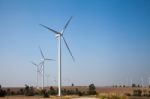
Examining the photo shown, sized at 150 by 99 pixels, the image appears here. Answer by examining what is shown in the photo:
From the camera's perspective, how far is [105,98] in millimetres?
50156

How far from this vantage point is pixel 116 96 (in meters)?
50.8

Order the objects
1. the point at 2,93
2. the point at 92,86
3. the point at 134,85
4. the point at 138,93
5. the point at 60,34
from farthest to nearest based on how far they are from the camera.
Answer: the point at 134,85
the point at 92,86
the point at 138,93
the point at 2,93
the point at 60,34

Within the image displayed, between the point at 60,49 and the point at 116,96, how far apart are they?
46.2 ft

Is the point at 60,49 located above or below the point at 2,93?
above

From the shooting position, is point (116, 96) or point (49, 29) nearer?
point (116, 96)

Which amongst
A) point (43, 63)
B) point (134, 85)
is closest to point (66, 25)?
point (43, 63)

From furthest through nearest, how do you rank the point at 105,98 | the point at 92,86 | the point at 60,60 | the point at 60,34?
the point at 92,86 < the point at 60,34 < the point at 60,60 < the point at 105,98

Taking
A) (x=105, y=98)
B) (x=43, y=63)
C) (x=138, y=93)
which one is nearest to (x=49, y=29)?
Result: (x=105, y=98)

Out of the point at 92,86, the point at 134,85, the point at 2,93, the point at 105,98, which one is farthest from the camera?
the point at 134,85

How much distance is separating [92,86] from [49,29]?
78193 millimetres

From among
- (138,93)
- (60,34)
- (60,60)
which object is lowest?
(138,93)

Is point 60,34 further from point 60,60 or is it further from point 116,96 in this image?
point 116,96

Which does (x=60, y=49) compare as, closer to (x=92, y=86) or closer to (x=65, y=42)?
(x=65, y=42)

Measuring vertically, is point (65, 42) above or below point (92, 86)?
above
